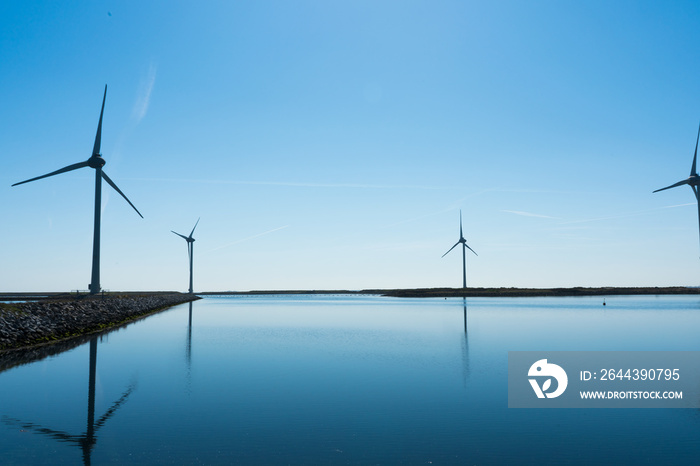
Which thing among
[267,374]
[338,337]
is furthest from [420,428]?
[338,337]

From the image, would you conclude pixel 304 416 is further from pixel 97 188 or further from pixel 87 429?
pixel 97 188

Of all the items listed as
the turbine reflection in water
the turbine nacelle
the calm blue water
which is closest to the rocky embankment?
the calm blue water

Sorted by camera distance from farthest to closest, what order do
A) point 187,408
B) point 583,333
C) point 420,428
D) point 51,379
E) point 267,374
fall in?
point 583,333 → point 267,374 → point 51,379 → point 187,408 → point 420,428

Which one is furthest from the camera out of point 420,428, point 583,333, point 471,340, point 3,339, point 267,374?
point 583,333

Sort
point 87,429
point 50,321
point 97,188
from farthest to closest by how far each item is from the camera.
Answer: point 97,188 → point 50,321 → point 87,429

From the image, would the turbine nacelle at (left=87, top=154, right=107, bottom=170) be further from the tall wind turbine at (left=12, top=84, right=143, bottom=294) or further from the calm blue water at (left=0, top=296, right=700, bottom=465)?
the calm blue water at (left=0, top=296, right=700, bottom=465)

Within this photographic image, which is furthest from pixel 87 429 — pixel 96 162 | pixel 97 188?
pixel 96 162

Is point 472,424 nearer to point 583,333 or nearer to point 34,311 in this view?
point 583,333

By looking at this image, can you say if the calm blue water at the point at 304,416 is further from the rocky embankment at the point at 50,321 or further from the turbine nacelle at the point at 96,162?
the turbine nacelle at the point at 96,162

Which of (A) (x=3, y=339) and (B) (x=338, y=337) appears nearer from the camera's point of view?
(A) (x=3, y=339)

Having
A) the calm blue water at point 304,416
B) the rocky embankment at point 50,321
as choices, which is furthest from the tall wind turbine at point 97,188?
the calm blue water at point 304,416

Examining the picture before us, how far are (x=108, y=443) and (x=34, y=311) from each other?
3623 cm

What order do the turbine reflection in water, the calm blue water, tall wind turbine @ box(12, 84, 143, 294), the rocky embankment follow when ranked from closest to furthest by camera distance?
the calm blue water → the turbine reflection in water → the rocky embankment → tall wind turbine @ box(12, 84, 143, 294)

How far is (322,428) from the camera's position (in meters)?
14.3
